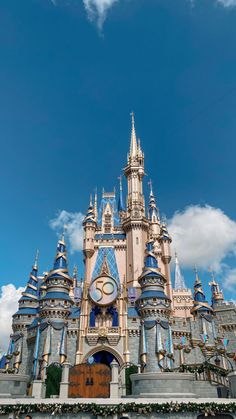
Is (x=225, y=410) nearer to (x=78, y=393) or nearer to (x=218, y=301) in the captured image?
(x=78, y=393)

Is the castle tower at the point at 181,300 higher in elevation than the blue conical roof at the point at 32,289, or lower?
higher

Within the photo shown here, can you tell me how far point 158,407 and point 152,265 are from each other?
88.7ft

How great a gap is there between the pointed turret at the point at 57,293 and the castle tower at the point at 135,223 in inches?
517

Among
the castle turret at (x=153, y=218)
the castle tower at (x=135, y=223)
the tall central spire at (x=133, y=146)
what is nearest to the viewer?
the castle tower at (x=135, y=223)

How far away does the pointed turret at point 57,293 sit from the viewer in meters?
40.6

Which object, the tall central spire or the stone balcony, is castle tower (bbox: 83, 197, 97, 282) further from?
the tall central spire

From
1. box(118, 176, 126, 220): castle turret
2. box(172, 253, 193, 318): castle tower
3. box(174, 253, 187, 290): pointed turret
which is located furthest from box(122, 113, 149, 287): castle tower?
box(174, 253, 187, 290): pointed turret

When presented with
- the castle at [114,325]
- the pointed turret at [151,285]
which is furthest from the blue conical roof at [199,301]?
the pointed turret at [151,285]

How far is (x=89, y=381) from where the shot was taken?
2817 centimetres

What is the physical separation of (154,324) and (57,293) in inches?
519

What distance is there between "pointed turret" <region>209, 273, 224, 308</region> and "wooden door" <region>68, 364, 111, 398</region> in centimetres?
3263

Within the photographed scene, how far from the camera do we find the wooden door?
27656 millimetres

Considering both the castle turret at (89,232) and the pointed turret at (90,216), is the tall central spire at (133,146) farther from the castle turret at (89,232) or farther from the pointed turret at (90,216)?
the castle turret at (89,232)

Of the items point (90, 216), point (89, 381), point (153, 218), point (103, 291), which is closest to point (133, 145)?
point (153, 218)
